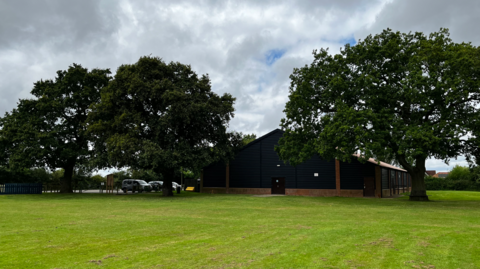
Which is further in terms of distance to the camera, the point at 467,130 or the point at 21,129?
the point at 21,129

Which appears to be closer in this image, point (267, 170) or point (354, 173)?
point (354, 173)

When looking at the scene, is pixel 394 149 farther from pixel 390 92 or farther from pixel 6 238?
pixel 6 238

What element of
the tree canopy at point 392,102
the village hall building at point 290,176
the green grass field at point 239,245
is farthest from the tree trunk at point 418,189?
the green grass field at point 239,245

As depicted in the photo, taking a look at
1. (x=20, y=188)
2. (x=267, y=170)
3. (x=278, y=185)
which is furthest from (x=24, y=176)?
A: (x=278, y=185)

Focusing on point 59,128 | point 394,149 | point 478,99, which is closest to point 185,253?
point 394,149

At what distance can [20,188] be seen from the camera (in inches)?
1574

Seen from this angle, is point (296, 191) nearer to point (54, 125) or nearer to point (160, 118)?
point (160, 118)

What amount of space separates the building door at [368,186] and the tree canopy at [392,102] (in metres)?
6.23

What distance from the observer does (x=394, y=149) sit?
25.5 meters

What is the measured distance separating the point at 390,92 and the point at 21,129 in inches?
1355

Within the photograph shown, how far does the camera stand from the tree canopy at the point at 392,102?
23.4 metres

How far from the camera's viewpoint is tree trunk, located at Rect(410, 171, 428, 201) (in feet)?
91.4

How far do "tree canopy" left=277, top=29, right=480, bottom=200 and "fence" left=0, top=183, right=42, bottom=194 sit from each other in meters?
29.8

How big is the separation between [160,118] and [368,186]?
21.2 m
